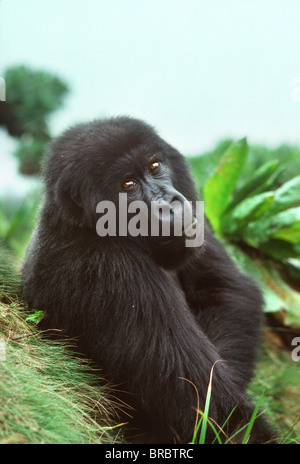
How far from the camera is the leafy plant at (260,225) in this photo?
11.6ft

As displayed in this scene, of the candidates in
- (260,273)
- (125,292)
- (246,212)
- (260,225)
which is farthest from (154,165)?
(260,273)

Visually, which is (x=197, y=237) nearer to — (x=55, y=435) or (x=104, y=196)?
(x=104, y=196)

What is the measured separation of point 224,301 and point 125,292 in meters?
0.75

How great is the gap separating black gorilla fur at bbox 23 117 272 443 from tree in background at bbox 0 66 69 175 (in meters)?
3.92

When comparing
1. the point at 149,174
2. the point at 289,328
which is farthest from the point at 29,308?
the point at 289,328

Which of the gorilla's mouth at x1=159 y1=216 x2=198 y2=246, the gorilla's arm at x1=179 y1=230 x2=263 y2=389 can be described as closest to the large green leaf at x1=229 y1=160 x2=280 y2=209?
the gorilla's arm at x1=179 y1=230 x2=263 y2=389

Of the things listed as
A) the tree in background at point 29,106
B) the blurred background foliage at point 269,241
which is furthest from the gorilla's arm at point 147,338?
the tree in background at point 29,106

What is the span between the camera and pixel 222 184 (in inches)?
146

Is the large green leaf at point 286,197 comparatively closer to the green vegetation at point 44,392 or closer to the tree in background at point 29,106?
the green vegetation at point 44,392

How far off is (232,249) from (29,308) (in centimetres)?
190

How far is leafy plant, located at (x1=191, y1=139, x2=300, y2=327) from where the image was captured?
11.6ft

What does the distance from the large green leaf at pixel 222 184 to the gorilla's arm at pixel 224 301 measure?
1081 millimetres

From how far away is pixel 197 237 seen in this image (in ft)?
6.98

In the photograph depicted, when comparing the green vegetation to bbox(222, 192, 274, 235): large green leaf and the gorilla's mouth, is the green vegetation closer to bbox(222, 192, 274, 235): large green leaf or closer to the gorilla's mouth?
the gorilla's mouth
